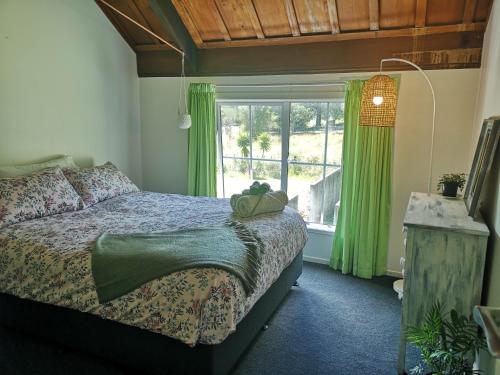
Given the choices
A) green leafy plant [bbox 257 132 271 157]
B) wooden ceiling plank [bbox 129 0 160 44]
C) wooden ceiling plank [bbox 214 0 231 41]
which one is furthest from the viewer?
green leafy plant [bbox 257 132 271 157]

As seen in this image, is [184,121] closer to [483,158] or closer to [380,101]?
[380,101]

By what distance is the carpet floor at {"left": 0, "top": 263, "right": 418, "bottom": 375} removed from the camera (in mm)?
2207

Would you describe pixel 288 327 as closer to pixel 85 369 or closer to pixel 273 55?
pixel 85 369

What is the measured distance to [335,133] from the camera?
372 centimetres

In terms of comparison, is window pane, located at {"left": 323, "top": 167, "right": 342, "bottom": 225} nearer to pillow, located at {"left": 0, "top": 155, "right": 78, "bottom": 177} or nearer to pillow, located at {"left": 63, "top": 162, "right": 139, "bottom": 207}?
pillow, located at {"left": 63, "top": 162, "right": 139, "bottom": 207}

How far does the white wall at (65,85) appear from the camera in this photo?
3.12 metres

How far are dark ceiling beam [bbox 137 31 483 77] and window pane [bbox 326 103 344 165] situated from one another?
0.37 metres

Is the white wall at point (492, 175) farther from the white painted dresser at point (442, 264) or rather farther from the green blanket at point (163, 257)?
the green blanket at point (163, 257)

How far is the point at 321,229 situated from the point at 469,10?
2286 millimetres

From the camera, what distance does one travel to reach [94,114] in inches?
156

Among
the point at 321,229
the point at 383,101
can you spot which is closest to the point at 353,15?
the point at 383,101

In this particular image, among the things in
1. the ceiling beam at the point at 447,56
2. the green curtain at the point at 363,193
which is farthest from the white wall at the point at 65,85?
the ceiling beam at the point at 447,56

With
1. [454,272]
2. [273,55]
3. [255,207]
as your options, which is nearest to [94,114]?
A: [273,55]

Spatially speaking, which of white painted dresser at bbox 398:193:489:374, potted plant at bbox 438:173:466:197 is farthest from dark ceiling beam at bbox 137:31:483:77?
white painted dresser at bbox 398:193:489:374
